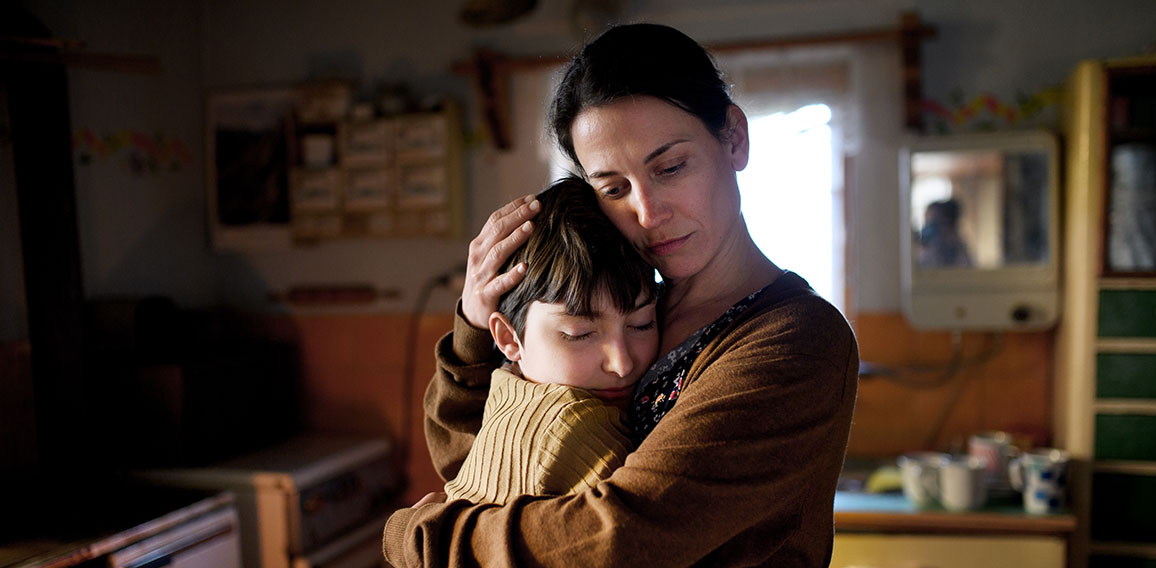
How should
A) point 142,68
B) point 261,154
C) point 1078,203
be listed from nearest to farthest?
point 142,68 < point 1078,203 < point 261,154

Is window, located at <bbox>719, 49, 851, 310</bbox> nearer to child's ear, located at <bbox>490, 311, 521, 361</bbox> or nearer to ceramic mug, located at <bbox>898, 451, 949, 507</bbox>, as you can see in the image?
ceramic mug, located at <bbox>898, 451, 949, 507</bbox>

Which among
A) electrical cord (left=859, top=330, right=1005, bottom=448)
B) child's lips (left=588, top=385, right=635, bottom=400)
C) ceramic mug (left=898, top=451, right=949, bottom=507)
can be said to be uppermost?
child's lips (left=588, top=385, right=635, bottom=400)

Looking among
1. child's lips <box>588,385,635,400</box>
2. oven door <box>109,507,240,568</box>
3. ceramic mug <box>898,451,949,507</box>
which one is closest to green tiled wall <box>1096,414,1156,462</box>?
ceramic mug <box>898,451,949,507</box>

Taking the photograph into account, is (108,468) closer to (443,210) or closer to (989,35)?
(443,210)

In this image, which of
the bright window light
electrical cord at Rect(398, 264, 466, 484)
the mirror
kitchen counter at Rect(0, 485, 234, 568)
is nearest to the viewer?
kitchen counter at Rect(0, 485, 234, 568)

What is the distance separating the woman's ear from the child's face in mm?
235

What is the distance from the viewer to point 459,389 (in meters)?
1.14

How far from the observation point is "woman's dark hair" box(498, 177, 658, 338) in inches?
37.8

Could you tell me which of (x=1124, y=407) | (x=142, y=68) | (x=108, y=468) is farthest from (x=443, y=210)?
(x=1124, y=407)

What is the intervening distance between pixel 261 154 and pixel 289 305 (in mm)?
618

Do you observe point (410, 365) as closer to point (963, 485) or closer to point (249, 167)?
point (249, 167)

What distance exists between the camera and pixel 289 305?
3068 millimetres

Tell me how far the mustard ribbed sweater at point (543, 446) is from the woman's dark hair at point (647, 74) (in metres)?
0.38

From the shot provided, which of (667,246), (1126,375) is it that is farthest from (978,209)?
(667,246)
